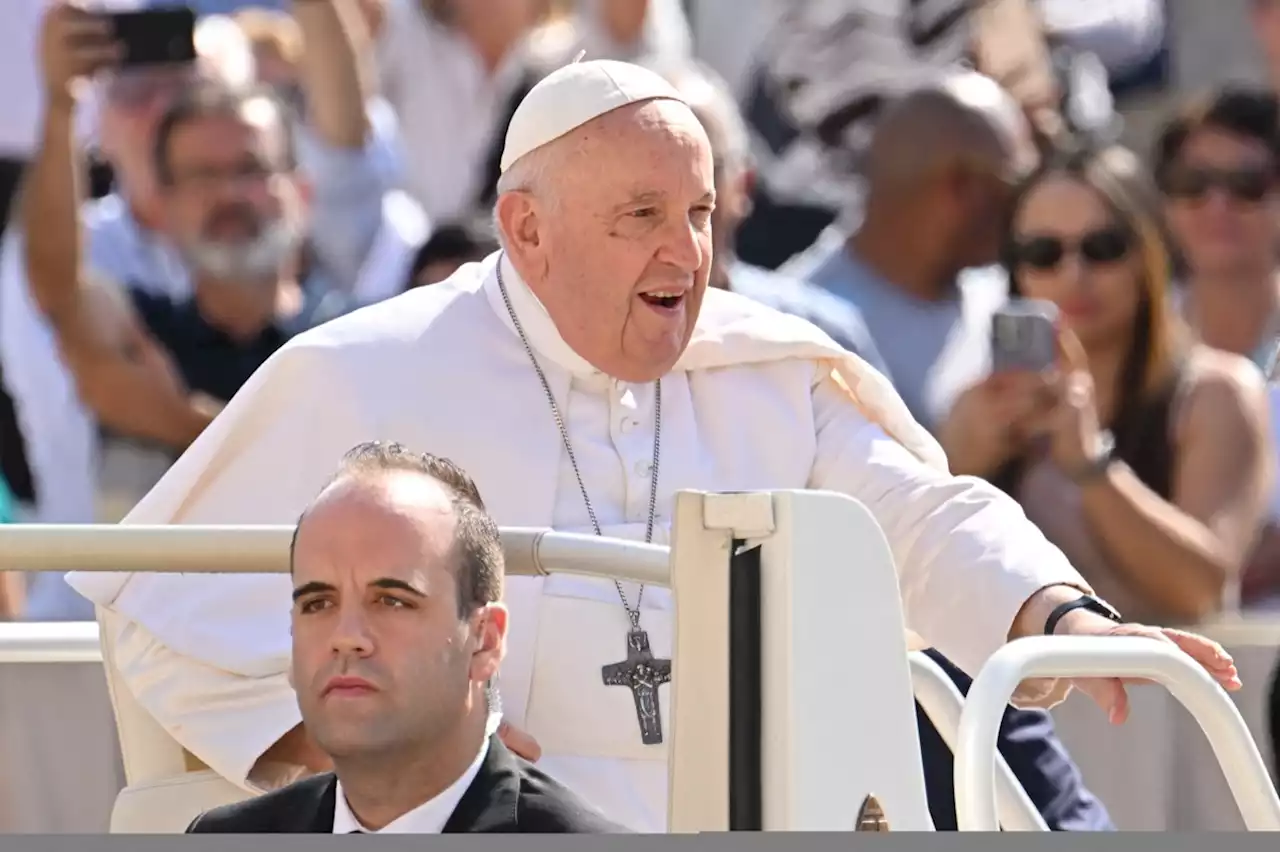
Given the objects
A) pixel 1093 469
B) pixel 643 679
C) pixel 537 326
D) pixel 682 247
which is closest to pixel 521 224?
pixel 537 326

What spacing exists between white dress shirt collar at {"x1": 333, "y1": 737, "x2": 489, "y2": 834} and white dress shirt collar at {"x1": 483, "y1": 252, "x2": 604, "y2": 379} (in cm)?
124

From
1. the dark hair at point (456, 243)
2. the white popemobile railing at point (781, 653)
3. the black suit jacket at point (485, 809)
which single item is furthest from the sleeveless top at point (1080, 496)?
the black suit jacket at point (485, 809)

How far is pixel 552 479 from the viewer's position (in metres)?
4.41

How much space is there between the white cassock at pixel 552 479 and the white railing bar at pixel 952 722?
0.05 m

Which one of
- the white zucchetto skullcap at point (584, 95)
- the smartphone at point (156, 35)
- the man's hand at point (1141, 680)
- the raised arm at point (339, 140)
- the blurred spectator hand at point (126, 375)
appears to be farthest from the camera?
the raised arm at point (339, 140)

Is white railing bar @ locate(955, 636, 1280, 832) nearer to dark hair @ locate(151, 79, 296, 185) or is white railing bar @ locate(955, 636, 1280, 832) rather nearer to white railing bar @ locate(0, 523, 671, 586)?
white railing bar @ locate(0, 523, 671, 586)

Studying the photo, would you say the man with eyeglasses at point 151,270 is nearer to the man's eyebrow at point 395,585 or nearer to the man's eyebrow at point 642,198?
the man's eyebrow at point 642,198

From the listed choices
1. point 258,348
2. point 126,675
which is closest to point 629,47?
point 258,348

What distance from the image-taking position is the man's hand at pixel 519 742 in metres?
3.87

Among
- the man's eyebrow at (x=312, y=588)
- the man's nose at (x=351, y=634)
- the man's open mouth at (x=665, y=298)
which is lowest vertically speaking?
the man's nose at (x=351, y=634)

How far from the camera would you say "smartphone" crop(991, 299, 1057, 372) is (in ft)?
19.5

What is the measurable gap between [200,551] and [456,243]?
3.40 m

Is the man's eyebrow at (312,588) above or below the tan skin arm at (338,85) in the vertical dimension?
below

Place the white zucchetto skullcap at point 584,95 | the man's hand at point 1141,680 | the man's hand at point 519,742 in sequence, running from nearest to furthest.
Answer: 1. the man's hand at point 1141,680
2. the man's hand at point 519,742
3. the white zucchetto skullcap at point 584,95
